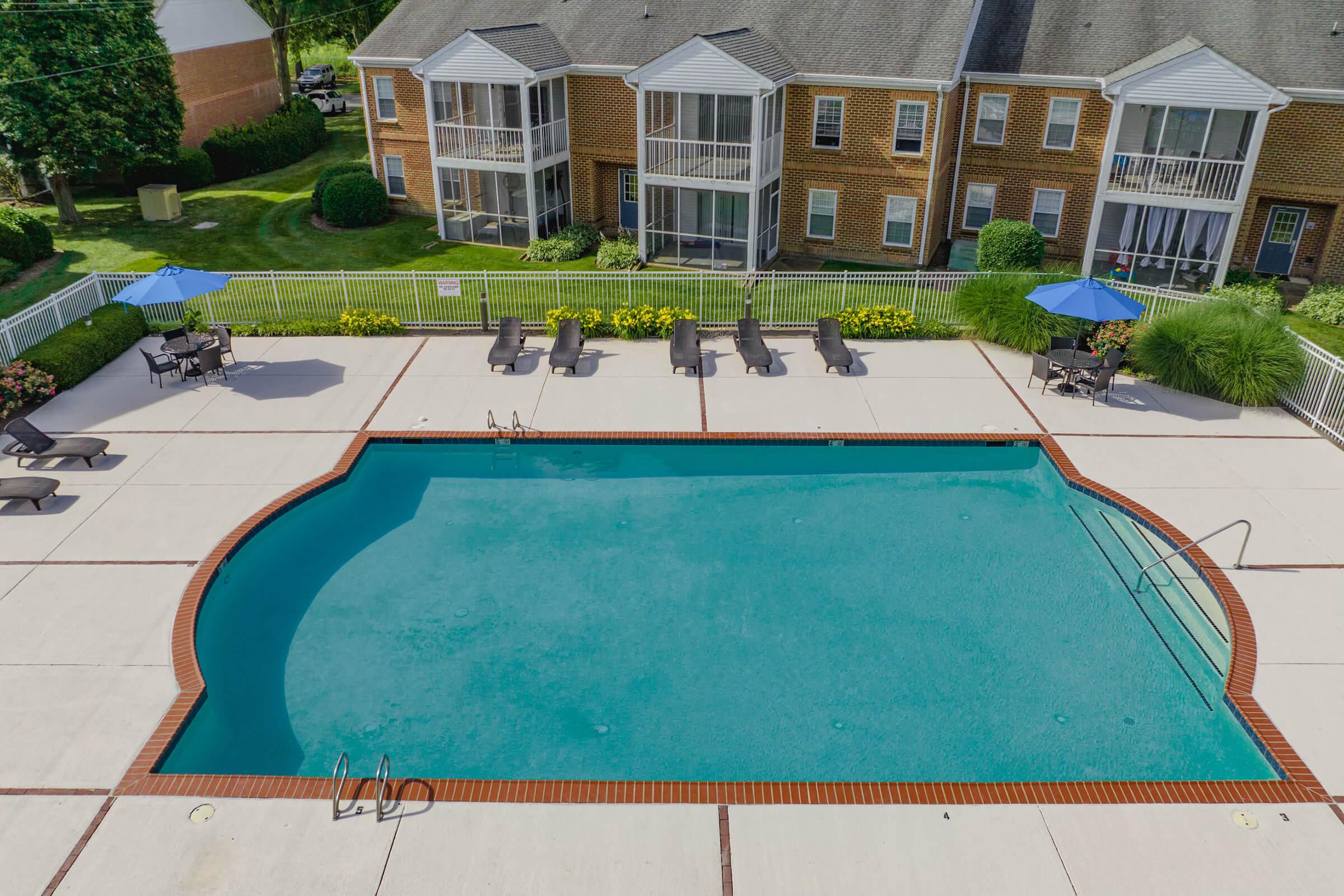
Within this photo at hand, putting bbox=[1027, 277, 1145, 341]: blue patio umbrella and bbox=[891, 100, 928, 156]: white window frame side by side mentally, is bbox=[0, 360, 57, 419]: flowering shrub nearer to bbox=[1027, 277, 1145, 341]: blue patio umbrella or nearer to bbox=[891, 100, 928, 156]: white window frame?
bbox=[1027, 277, 1145, 341]: blue patio umbrella

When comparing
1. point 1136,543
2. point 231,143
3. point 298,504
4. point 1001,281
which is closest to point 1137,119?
point 1001,281

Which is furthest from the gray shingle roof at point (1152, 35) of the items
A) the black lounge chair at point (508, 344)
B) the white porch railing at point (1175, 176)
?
the black lounge chair at point (508, 344)

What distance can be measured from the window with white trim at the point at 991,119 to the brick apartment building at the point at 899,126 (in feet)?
0.22

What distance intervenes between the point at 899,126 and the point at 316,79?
146 feet

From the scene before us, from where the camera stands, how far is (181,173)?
123 feet

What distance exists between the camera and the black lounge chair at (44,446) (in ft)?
54.8

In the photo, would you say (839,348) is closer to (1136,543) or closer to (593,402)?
(593,402)

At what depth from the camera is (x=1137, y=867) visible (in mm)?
9633

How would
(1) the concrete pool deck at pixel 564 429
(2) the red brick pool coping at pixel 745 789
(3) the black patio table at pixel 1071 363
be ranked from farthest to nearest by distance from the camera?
(3) the black patio table at pixel 1071 363 → (2) the red brick pool coping at pixel 745 789 → (1) the concrete pool deck at pixel 564 429

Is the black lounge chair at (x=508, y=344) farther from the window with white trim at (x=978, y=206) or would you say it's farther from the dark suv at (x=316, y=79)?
the dark suv at (x=316, y=79)

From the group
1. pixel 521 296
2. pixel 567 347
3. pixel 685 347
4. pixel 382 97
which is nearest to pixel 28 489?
pixel 567 347

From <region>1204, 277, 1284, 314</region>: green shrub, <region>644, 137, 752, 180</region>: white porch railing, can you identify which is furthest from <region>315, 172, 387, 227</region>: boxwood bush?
<region>1204, 277, 1284, 314</region>: green shrub

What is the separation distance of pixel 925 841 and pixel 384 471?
11.8m

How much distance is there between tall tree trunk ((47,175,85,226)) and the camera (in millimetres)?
32500
